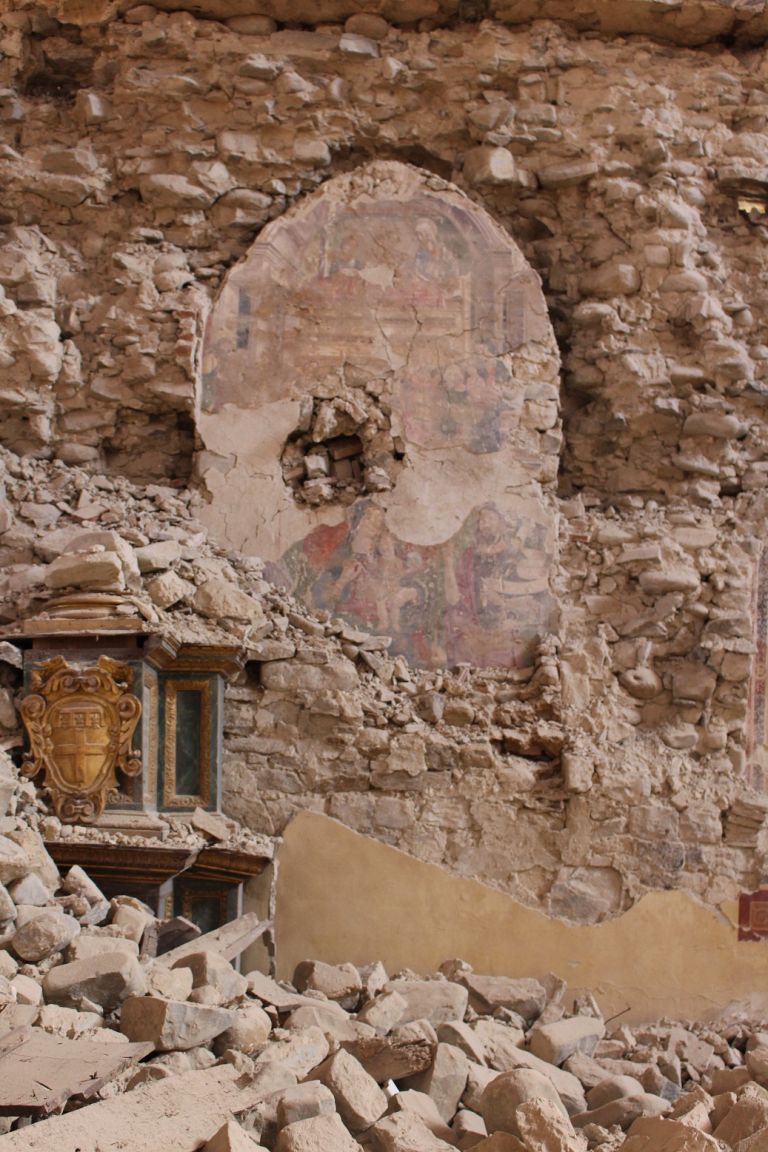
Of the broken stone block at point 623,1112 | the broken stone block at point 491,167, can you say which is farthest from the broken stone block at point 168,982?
the broken stone block at point 491,167

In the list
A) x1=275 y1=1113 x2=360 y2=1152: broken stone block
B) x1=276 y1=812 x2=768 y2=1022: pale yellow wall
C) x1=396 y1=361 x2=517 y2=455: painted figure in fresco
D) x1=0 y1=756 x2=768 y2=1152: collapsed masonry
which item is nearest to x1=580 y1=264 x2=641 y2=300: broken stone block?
x1=396 y1=361 x2=517 y2=455: painted figure in fresco

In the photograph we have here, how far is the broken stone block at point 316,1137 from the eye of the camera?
3430 millimetres

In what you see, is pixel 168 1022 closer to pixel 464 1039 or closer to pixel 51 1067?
pixel 51 1067

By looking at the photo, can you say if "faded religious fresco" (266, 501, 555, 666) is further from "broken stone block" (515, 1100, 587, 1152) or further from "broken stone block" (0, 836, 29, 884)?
"broken stone block" (515, 1100, 587, 1152)

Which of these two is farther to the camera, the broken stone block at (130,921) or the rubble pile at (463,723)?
the rubble pile at (463,723)

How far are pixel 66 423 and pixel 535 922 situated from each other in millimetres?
3395

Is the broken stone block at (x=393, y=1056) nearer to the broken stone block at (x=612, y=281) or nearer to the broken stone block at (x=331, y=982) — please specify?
the broken stone block at (x=331, y=982)

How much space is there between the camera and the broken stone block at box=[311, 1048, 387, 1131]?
3805 millimetres

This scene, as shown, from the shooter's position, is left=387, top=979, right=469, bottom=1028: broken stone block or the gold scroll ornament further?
the gold scroll ornament

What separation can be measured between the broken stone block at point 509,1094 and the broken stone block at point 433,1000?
105cm

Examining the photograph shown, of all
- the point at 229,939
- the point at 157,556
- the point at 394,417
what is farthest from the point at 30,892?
the point at 394,417

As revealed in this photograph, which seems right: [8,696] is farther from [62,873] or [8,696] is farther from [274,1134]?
[274,1134]

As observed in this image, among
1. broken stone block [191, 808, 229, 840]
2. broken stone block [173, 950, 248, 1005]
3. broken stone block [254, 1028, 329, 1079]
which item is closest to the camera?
broken stone block [254, 1028, 329, 1079]

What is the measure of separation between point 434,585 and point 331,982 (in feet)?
7.20
